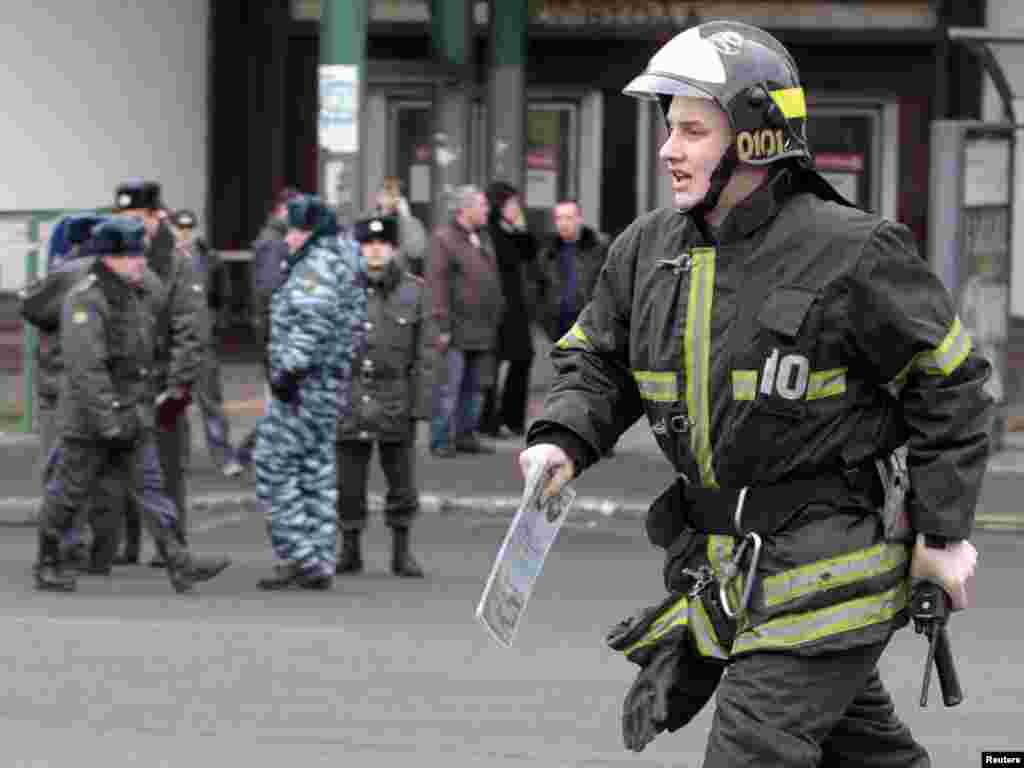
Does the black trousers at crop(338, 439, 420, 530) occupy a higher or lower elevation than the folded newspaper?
lower

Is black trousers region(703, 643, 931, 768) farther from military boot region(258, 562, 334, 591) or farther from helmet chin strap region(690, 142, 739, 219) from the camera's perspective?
military boot region(258, 562, 334, 591)

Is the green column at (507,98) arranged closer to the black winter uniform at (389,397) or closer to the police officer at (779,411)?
the black winter uniform at (389,397)

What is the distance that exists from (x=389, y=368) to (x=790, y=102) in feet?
22.8

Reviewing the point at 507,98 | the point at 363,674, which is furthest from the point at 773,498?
the point at 507,98

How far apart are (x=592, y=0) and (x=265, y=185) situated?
11.4ft

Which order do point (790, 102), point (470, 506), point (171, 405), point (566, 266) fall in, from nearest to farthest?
point (790, 102) < point (171, 405) < point (470, 506) < point (566, 266)

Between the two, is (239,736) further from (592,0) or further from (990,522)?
(592,0)

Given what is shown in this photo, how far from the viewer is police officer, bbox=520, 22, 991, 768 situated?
15.6 ft

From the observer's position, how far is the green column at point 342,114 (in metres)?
16.9

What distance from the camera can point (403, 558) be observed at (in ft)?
38.9

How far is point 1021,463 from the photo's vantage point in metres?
16.5

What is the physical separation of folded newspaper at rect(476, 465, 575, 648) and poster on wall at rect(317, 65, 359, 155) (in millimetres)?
12099

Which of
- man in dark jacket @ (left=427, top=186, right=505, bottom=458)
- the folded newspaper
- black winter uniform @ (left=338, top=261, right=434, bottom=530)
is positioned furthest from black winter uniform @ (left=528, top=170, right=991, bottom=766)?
man in dark jacket @ (left=427, top=186, right=505, bottom=458)

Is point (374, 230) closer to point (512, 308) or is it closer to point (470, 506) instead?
point (470, 506)
